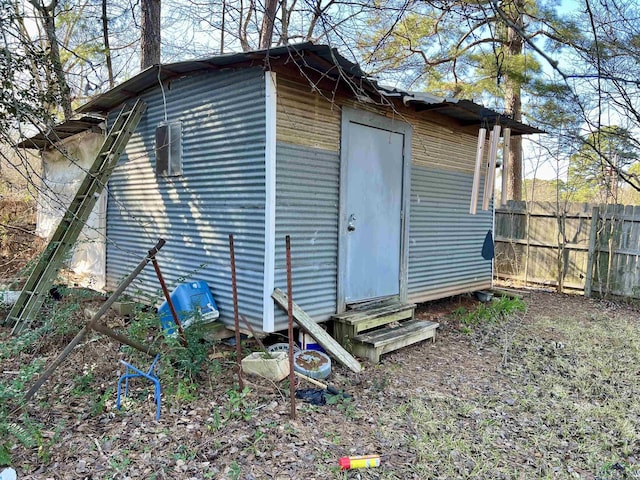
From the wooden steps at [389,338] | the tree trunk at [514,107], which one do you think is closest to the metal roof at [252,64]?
the wooden steps at [389,338]

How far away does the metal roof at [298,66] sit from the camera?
3893 millimetres

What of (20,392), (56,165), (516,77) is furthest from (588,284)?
(56,165)

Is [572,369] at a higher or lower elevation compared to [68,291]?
lower

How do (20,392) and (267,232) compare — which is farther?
(267,232)

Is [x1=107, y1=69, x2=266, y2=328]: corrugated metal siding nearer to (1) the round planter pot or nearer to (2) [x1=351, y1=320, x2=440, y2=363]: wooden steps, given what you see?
(1) the round planter pot

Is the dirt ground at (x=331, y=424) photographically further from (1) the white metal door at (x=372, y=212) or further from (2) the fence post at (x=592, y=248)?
(2) the fence post at (x=592, y=248)

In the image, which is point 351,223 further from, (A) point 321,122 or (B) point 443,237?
(B) point 443,237

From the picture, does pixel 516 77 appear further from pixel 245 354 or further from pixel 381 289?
pixel 245 354

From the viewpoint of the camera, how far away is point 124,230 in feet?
19.5

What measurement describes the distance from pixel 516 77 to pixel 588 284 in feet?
12.7

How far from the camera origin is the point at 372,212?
208 inches

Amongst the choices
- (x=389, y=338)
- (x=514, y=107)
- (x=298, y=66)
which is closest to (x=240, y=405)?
(x=389, y=338)

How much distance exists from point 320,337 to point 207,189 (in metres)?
1.95

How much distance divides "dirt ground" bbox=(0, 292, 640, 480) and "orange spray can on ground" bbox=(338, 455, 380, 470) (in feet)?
0.12
